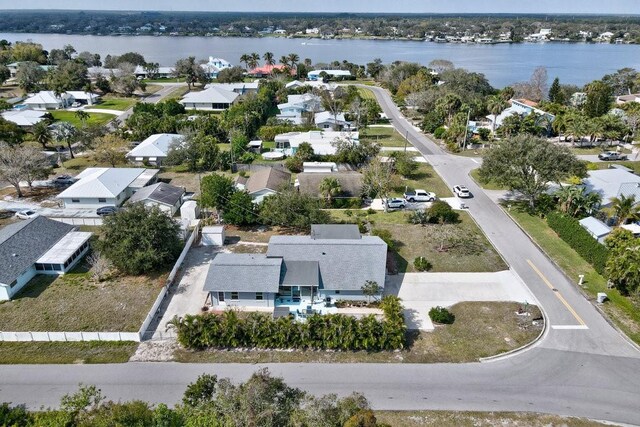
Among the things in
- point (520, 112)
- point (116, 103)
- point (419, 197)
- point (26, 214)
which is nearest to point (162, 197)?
point (26, 214)

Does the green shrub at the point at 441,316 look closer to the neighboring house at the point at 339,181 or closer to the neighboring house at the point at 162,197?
the neighboring house at the point at 339,181

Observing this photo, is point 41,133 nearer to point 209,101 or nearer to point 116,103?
point 209,101

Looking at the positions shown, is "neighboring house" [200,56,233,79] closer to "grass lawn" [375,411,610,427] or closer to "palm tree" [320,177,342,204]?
"palm tree" [320,177,342,204]

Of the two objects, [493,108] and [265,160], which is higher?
[493,108]

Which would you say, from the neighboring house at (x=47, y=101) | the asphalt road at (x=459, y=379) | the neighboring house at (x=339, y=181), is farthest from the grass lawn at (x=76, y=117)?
the asphalt road at (x=459, y=379)

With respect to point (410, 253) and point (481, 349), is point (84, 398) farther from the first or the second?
point (410, 253)

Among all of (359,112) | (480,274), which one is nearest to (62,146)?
(359,112)
